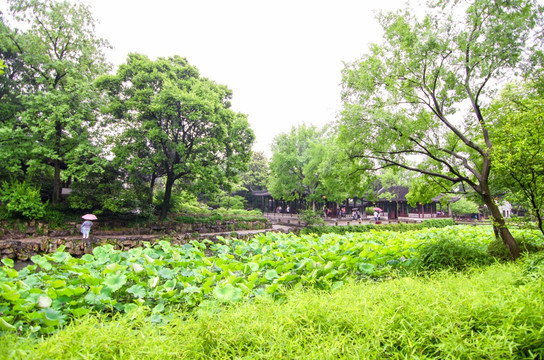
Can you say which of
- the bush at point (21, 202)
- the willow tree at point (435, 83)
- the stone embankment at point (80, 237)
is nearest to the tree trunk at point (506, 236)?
the willow tree at point (435, 83)

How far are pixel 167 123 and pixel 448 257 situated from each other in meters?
12.7

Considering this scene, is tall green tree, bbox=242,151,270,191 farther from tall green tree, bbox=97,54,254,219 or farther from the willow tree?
the willow tree

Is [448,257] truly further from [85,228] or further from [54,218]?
[54,218]

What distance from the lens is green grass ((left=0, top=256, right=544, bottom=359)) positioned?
169 centimetres

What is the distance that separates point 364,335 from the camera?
1.97 m

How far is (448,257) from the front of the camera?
4742 millimetres

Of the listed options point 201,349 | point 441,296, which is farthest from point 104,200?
point 441,296

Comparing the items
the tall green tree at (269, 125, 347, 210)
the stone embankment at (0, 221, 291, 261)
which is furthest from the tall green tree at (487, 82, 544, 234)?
the tall green tree at (269, 125, 347, 210)

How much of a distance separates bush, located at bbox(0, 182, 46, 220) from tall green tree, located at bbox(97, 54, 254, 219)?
3.79 metres

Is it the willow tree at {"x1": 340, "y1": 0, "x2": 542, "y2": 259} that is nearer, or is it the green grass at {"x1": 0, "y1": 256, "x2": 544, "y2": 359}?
the green grass at {"x1": 0, "y1": 256, "x2": 544, "y2": 359}

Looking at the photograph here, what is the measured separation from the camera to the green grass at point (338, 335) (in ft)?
5.55

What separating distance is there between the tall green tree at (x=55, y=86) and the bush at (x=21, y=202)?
1.15 metres

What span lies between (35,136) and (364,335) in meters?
15.2

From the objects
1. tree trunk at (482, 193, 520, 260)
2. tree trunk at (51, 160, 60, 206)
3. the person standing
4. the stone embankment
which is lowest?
the stone embankment
